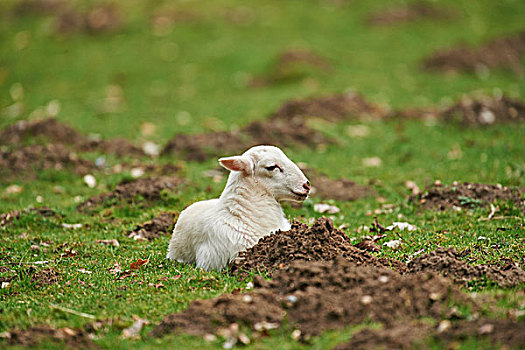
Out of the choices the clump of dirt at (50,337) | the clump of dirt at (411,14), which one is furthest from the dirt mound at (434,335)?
the clump of dirt at (411,14)

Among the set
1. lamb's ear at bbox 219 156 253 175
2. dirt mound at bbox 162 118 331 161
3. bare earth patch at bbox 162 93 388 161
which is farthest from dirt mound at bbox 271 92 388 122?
lamb's ear at bbox 219 156 253 175

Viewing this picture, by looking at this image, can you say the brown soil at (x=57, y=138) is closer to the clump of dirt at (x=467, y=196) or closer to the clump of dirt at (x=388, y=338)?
the clump of dirt at (x=467, y=196)

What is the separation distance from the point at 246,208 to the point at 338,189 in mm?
4018

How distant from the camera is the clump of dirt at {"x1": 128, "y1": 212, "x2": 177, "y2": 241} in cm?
880

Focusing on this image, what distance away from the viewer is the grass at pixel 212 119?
6.45 m

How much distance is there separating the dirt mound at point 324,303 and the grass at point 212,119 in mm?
198

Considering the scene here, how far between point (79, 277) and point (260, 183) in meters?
2.34

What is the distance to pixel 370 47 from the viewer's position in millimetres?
23219

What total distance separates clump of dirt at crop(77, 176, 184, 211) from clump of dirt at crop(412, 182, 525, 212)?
14.0ft

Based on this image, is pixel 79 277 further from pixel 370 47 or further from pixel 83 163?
pixel 370 47

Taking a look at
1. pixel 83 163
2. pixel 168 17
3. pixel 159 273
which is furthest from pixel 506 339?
pixel 168 17

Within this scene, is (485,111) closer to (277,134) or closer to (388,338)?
(277,134)

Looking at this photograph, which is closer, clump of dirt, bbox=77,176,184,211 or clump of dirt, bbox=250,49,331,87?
clump of dirt, bbox=77,176,184,211

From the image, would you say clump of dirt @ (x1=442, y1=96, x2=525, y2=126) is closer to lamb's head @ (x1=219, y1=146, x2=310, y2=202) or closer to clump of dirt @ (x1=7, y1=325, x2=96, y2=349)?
lamb's head @ (x1=219, y1=146, x2=310, y2=202)
